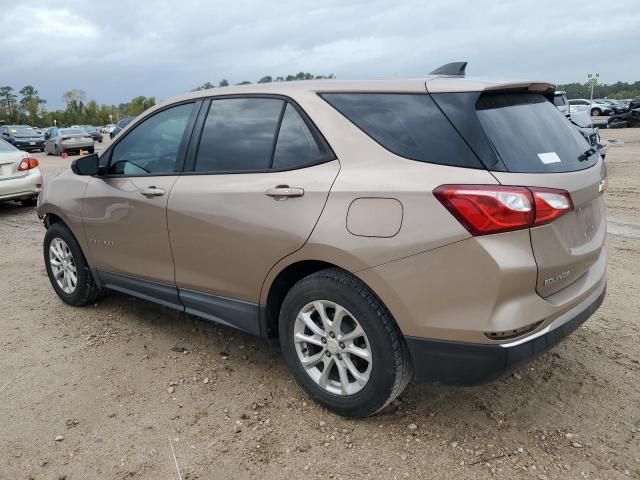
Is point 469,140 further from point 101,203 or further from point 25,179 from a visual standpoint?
point 25,179

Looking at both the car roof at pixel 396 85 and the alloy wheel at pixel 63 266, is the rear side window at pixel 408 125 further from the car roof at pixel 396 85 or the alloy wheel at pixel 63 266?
the alloy wheel at pixel 63 266

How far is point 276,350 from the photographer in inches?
150

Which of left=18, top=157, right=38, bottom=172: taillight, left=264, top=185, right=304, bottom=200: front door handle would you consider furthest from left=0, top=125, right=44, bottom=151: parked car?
left=264, top=185, right=304, bottom=200: front door handle

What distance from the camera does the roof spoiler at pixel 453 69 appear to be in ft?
10.1

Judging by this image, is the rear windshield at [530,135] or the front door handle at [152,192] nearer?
the rear windshield at [530,135]

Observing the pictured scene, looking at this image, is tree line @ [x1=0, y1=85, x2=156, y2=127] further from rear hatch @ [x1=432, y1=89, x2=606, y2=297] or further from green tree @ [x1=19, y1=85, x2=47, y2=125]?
rear hatch @ [x1=432, y1=89, x2=606, y2=297]

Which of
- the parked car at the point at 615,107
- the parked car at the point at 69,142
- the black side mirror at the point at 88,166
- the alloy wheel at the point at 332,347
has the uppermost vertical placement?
the black side mirror at the point at 88,166

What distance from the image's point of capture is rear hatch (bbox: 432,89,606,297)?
7.93 feet

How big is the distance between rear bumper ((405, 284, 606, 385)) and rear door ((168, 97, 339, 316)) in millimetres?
821

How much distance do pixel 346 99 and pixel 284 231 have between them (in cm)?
76

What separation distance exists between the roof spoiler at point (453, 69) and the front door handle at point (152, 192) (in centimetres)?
183

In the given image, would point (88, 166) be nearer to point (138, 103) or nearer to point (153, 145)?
point (153, 145)

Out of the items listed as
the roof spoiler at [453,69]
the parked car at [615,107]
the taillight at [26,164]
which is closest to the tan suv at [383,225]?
the roof spoiler at [453,69]

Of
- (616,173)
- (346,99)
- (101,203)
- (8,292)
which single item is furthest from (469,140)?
(616,173)
